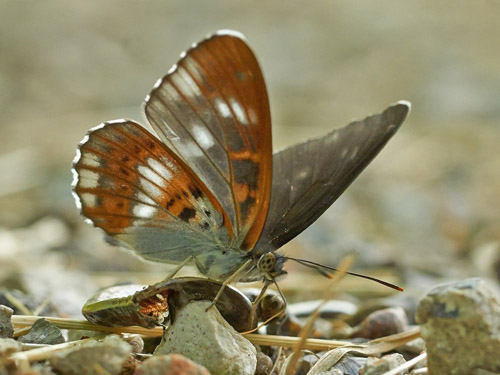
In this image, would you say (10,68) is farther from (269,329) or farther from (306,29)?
(269,329)

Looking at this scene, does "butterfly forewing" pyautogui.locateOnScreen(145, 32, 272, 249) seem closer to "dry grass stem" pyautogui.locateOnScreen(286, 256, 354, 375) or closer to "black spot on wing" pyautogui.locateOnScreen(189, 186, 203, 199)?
"black spot on wing" pyautogui.locateOnScreen(189, 186, 203, 199)

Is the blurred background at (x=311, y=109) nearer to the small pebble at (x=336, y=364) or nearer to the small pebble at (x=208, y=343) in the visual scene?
the small pebble at (x=208, y=343)

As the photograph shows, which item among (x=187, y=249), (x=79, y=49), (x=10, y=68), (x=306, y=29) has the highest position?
(x=306, y=29)

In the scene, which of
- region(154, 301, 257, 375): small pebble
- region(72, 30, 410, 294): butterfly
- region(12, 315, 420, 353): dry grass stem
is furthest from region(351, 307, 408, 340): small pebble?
region(154, 301, 257, 375): small pebble

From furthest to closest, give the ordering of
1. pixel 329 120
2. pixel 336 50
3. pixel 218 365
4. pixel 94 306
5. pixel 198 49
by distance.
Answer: pixel 336 50 → pixel 329 120 → pixel 198 49 → pixel 94 306 → pixel 218 365

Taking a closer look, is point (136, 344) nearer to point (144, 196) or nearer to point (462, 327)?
point (144, 196)

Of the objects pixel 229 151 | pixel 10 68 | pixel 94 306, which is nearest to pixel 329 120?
pixel 10 68

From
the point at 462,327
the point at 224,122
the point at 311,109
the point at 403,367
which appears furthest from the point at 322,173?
the point at 311,109
